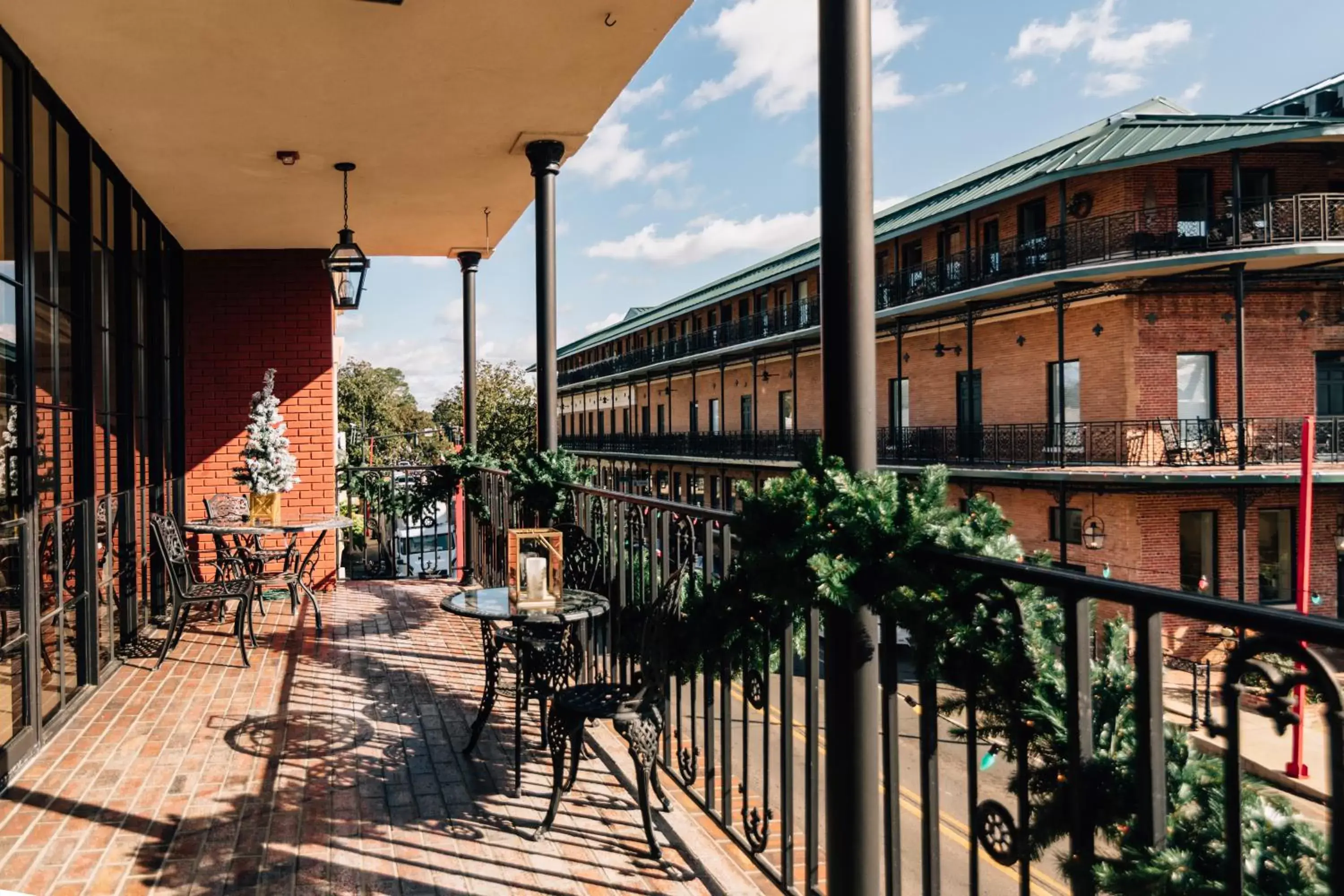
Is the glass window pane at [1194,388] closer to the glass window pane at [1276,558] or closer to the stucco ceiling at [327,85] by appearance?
the glass window pane at [1276,558]

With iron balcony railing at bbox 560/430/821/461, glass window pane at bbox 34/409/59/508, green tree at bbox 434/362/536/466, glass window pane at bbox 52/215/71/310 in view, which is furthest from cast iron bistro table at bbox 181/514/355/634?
green tree at bbox 434/362/536/466

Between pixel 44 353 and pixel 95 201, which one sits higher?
pixel 95 201

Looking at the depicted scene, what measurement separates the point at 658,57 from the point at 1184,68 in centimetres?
3668

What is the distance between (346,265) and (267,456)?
1758 mm

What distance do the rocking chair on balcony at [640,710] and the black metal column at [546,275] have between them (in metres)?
2.59

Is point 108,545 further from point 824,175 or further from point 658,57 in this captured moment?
Result: point 824,175

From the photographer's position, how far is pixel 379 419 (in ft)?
115

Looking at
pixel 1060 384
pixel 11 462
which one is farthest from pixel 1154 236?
pixel 11 462

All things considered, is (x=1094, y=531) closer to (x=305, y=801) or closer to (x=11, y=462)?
(x=305, y=801)

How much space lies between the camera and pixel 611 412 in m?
49.2

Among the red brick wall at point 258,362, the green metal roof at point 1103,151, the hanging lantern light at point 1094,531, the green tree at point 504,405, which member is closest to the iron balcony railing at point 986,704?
the red brick wall at point 258,362

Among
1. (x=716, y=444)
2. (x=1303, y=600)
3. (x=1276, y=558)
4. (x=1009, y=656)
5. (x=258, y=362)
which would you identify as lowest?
(x=1276, y=558)

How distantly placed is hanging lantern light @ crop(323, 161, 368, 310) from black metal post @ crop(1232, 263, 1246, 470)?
51.1 ft

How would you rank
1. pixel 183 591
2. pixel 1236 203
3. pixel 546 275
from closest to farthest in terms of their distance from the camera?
1. pixel 546 275
2. pixel 183 591
3. pixel 1236 203
